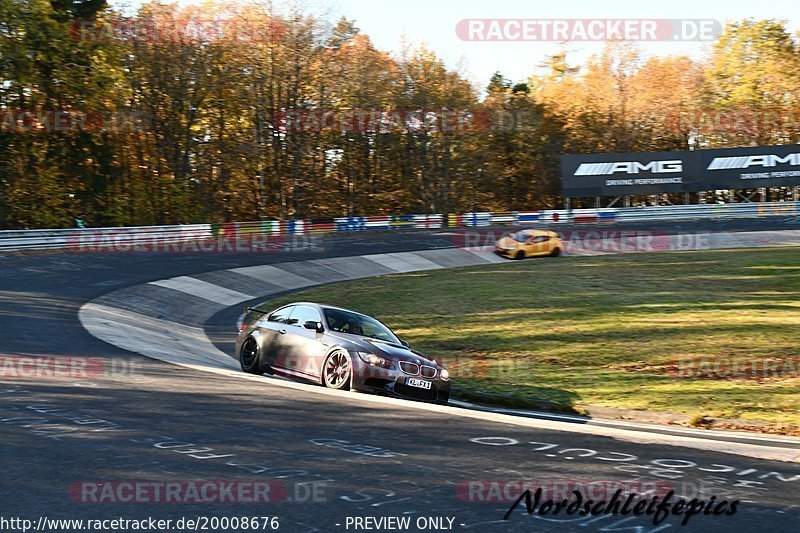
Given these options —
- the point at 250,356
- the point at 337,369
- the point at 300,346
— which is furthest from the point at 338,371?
the point at 250,356

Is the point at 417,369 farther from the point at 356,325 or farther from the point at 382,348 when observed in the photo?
the point at 356,325

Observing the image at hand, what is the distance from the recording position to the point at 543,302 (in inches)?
923

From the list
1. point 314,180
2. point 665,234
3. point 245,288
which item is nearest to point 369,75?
point 314,180

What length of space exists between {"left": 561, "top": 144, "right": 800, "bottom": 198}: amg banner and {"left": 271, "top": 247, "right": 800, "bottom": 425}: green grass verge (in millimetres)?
21157

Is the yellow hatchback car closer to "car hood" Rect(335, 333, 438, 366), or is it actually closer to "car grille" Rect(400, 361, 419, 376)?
"car hood" Rect(335, 333, 438, 366)

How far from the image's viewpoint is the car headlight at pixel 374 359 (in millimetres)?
11922

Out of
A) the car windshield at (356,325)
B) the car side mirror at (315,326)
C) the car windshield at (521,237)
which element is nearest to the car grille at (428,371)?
the car windshield at (356,325)

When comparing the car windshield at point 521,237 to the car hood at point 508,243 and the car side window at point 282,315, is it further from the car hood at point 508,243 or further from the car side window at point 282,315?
the car side window at point 282,315

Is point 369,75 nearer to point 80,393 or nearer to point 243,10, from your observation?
point 243,10

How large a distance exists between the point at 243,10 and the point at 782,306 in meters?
42.3

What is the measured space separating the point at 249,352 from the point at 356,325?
2156 mm

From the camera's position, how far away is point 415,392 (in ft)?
39.6

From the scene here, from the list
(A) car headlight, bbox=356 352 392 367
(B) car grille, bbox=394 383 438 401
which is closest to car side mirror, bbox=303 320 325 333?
(A) car headlight, bbox=356 352 392 367

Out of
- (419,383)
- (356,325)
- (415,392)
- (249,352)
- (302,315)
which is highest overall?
(302,315)
